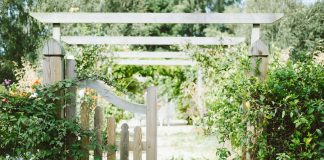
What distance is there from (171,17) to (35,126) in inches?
84.0

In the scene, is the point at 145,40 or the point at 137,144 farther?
the point at 145,40

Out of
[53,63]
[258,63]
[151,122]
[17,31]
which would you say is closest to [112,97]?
[151,122]

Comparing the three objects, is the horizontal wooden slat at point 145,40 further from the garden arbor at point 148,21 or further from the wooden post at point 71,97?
the wooden post at point 71,97

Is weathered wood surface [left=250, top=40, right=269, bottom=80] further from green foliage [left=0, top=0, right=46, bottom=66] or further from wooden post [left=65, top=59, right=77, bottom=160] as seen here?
green foliage [left=0, top=0, right=46, bottom=66]

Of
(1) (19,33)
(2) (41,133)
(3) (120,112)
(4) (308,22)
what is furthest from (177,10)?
(2) (41,133)

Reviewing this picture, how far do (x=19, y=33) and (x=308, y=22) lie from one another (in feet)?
39.3

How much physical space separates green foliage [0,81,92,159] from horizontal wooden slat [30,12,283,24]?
3.79 feet

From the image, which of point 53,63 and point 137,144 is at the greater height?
point 53,63

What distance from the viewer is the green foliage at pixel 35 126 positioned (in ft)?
11.3

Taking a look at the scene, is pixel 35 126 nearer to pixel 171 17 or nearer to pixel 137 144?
pixel 137 144

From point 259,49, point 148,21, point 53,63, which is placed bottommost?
point 53,63

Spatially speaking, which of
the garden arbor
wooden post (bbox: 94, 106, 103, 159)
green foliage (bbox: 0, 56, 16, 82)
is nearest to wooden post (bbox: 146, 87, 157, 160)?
the garden arbor

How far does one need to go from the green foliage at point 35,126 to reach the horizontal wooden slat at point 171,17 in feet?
3.79

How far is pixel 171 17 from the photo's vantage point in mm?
4758
